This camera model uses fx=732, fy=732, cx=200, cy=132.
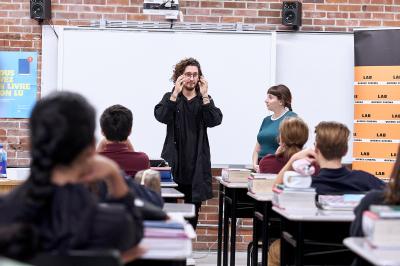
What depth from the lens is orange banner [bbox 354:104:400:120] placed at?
687 cm

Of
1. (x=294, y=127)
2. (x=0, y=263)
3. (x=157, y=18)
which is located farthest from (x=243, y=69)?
(x=0, y=263)

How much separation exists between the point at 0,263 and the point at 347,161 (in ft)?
20.7

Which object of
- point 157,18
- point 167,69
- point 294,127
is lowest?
point 294,127

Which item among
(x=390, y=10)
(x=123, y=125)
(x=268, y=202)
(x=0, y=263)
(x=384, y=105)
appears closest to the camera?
(x=0, y=263)

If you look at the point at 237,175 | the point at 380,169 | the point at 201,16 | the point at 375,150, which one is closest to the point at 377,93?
the point at 375,150

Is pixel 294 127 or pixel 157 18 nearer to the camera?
pixel 294 127

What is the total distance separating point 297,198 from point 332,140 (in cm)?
37

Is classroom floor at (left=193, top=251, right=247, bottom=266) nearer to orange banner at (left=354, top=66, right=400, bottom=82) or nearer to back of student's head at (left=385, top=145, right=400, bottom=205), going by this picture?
orange banner at (left=354, top=66, right=400, bottom=82)

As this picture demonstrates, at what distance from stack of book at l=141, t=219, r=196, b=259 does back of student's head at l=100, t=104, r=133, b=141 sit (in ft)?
5.15

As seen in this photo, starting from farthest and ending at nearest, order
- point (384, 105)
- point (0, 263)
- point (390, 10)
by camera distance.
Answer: point (390, 10)
point (384, 105)
point (0, 263)

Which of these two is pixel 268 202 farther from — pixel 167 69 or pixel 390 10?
pixel 390 10

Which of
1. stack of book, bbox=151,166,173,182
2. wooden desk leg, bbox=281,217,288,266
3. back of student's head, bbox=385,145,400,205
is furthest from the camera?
stack of book, bbox=151,166,173,182

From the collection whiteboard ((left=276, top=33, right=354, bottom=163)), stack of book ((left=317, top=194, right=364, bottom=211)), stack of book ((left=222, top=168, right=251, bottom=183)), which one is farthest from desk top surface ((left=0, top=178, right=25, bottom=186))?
whiteboard ((left=276, top=33, right=354, bottom=163))

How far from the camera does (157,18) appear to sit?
7215 mm
